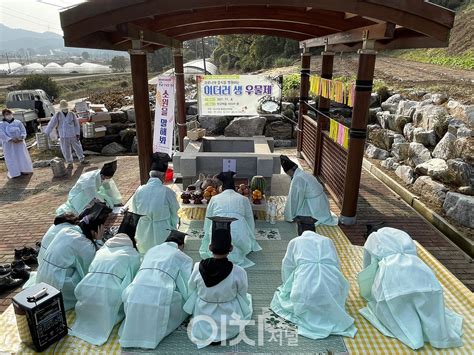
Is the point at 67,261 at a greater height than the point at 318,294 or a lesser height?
greater

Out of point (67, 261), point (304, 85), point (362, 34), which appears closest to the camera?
point (67, 261)

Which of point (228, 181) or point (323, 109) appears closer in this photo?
point (228, 181)

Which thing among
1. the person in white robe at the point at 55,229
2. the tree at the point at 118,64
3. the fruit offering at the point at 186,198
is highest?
the tree at the point at 118,64

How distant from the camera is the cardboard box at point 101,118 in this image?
14.1 meters

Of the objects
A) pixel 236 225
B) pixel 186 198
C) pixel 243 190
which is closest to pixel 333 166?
pixel 243 190

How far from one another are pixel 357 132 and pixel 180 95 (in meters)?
6.08

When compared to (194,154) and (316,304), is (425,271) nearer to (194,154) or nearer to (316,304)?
(316,304)

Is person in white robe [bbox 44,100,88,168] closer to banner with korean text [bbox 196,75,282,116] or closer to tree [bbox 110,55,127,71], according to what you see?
banner with korean text [bbox 196,75,282,116]

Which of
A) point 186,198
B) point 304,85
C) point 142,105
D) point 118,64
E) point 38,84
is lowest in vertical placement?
point 186,198

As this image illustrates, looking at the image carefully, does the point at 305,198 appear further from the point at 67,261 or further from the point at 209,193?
the point at 67,261

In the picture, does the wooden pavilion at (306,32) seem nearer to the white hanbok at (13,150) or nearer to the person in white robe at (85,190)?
the person in white robe at (85,190)

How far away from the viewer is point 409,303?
3955mm

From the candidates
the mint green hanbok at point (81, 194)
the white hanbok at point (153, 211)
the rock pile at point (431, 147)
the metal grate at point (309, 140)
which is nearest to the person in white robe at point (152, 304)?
the white hanbok at point (153, 211)

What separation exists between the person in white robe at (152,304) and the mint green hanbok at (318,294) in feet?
4.47
